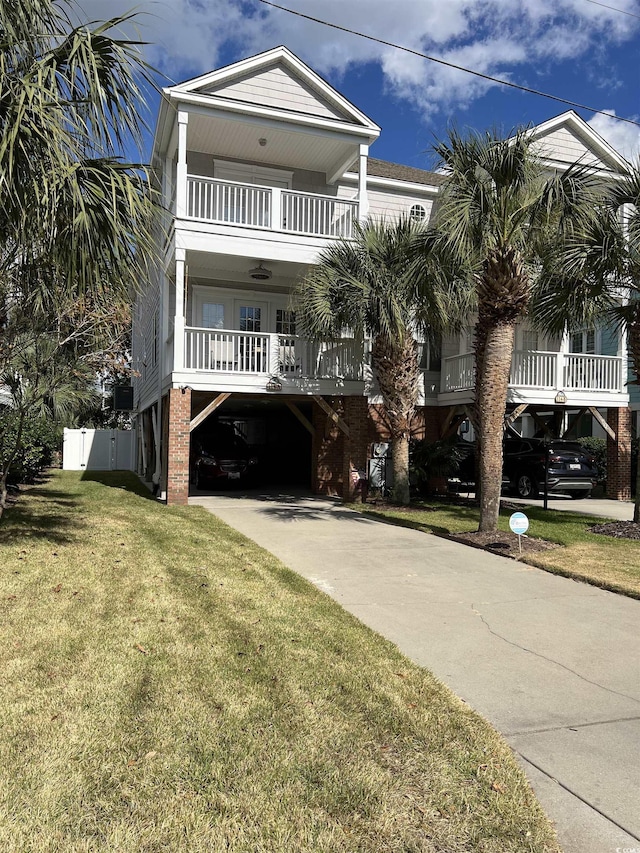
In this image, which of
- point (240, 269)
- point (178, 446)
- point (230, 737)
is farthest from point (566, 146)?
point (230, 737)

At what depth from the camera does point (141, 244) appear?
686cm

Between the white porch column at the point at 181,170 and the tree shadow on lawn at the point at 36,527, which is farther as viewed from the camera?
the white porch column at the point at 181,170

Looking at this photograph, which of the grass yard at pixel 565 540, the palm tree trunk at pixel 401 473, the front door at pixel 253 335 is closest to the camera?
the grass yard at pixel 565 540

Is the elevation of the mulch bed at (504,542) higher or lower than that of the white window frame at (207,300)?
lower

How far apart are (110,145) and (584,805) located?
6.80m

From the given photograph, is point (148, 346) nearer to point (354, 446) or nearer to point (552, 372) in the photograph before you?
point (354, 446)

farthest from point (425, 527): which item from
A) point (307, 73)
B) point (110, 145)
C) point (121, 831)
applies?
point (307, 73)

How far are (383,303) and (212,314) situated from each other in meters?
6.04

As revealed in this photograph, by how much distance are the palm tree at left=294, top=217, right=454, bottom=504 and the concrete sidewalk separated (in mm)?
4456

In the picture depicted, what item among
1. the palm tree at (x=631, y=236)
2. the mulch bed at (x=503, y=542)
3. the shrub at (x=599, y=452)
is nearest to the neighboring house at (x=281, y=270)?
the palm tree at (x=631, y=236)

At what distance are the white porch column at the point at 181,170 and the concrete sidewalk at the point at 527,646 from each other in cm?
776

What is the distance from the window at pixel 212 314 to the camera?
17.1 meters

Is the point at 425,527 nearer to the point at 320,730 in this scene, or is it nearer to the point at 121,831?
the point at 320,730

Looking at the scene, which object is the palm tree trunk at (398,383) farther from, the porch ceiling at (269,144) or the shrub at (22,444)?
the shrub at (22,444)
